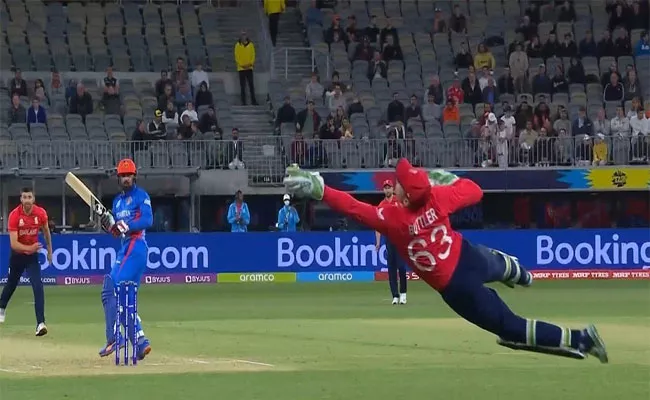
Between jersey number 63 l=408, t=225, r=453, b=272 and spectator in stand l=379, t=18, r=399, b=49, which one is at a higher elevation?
spectator in stand l=379, t=18, r=399, b=49

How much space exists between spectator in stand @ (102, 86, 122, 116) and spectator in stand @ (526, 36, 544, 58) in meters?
11.3

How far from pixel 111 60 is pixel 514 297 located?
15.0 meters

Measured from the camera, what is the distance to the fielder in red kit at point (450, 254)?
11.0 meters

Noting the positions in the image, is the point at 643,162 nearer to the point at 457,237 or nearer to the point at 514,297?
the point at 514,297

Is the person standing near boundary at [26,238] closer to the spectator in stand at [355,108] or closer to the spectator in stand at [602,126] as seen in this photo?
the spectator in stand at [355,108]

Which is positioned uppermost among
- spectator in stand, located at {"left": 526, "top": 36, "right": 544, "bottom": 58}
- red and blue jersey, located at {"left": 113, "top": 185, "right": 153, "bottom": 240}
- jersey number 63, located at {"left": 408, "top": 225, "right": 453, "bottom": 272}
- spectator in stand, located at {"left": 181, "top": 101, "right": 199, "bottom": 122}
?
spectator in stand, located at {"left": 526, "top": 36, "right": 544, "bottom": 58}

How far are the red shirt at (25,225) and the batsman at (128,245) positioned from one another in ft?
13.8

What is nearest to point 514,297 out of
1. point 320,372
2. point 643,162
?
point 643,162

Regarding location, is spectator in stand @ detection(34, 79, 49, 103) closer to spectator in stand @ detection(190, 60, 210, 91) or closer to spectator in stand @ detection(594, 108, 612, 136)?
spectator in stand @ detection(190, 60, 210, 91)

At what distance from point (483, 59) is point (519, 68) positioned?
3.27 ft

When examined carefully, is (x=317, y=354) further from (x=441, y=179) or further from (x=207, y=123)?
(x=207, y=123)

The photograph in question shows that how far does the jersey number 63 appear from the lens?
11.2 metres

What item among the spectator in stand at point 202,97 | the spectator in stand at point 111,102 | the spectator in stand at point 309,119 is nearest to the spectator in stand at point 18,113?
the spectator in stand at point 111,102

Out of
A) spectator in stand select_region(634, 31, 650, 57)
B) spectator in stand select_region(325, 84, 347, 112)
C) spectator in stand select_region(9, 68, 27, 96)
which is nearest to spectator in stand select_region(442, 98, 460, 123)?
spectator in stand select_region(325, 84, 347, 112)
